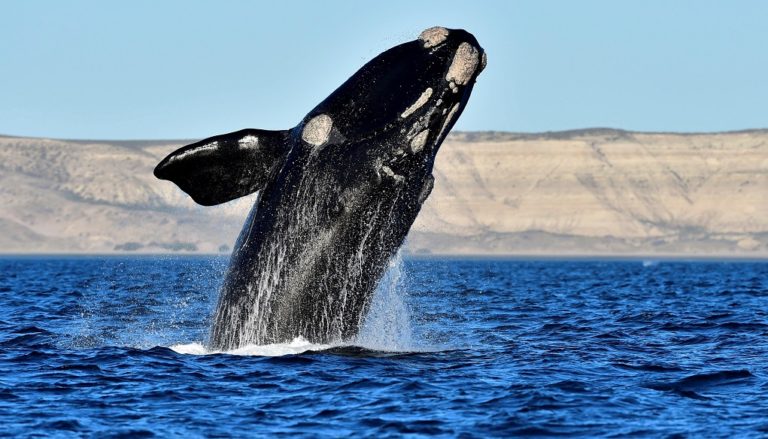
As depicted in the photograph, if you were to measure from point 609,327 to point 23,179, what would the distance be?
16662 centimetres

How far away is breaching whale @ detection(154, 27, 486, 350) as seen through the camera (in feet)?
44.9

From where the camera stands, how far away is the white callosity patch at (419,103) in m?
13.7

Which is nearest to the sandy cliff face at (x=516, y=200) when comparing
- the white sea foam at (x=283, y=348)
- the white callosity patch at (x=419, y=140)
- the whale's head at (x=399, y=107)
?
the white sea foam at (x=283, y=348)

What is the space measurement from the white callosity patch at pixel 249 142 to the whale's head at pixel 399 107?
50 centimetres

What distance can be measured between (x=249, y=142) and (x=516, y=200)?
16221cm

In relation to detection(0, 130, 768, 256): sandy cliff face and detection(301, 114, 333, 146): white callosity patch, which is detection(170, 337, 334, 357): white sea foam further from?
detection(0, 130, 768, 256): sandy cliff face

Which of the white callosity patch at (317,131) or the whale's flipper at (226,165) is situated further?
the white callosity patch at (317,131)

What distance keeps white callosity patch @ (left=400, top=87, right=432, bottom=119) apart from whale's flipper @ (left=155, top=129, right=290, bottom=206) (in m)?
1.27

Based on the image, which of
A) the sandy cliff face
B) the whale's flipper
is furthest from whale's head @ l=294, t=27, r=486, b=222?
the sandy cliff face

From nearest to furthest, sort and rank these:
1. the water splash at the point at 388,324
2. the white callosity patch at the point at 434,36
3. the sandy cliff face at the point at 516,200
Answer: the white callosity patch at the point at 434,36
the water splash at the point at 388,324
the sandy cliff face at the point at 516,200

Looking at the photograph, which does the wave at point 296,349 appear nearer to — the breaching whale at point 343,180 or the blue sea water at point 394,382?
the blue sea water at point 394,382

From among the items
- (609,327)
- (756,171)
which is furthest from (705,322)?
(756,171)

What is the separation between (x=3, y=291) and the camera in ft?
116

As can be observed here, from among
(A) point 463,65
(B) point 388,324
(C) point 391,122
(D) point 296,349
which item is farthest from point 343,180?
(B) point 388,324
